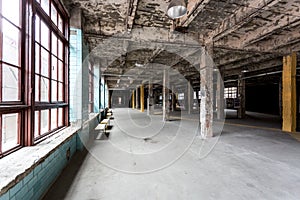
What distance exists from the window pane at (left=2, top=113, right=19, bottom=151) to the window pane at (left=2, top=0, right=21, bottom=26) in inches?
41.6

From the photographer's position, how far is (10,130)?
1.91 metres

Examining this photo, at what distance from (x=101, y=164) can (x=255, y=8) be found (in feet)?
14.0

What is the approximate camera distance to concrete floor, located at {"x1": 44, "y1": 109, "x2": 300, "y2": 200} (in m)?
2.10

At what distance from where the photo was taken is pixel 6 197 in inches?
53.4

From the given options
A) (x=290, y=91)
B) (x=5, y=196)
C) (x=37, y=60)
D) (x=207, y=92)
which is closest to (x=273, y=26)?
(x=207, y=92)

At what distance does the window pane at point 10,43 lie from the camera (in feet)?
5.69

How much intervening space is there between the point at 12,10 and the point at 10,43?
382 millimetres

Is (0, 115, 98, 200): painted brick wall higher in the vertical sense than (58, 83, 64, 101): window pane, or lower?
lower

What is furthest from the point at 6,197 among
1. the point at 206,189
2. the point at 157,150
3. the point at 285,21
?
the point at 285,21

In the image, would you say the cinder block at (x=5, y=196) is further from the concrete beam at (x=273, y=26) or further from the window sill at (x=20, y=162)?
the concrete beam at (x=273, y=26)

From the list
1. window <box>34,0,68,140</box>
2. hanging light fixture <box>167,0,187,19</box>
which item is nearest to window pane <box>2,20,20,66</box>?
window <box>34,0,68,140</box>

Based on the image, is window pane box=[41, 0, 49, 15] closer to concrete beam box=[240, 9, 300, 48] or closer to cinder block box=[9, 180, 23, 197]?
cinder block box=[9, 180, 23, 197]

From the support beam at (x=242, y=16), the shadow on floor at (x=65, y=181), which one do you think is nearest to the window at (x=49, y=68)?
the shadow on floor at (x=65, y=181)

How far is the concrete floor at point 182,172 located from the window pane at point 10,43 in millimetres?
1668
